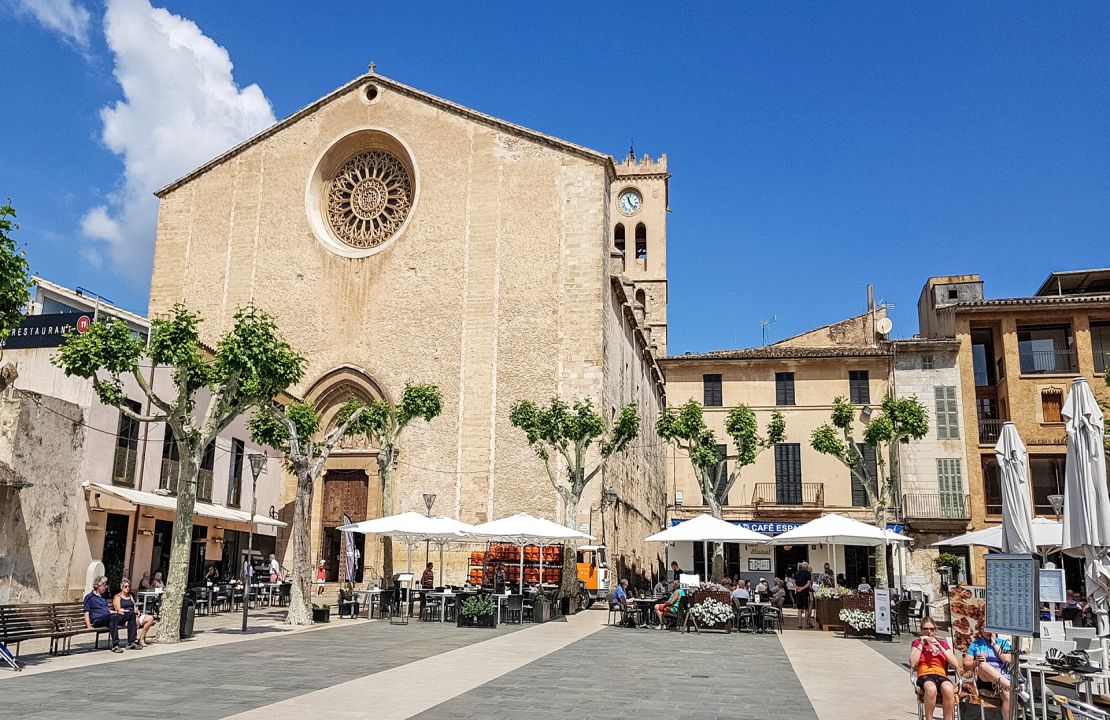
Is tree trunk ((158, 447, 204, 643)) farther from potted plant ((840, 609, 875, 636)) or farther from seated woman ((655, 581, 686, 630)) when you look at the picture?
potted plant ((840, 609, 875, 636))

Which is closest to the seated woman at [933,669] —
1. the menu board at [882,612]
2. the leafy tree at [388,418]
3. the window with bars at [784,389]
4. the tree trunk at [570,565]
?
the menu board at [882,612]

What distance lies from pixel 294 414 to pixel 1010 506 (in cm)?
1573

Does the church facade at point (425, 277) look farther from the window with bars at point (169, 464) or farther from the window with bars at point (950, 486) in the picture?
the window with bars at point (950, 486)

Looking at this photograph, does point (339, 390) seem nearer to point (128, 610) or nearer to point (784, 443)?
point (784, 443)

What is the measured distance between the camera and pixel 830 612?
64.4 feet

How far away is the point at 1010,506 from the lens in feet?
33.8

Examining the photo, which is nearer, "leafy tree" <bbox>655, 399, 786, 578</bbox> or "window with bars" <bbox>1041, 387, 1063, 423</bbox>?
"leafy tree" <bbox>655, 399, 786, 578</bbox>

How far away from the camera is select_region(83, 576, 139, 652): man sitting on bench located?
13.2 m

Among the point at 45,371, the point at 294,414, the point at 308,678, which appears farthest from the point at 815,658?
the point at 45,371

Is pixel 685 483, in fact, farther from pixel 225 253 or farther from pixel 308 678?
pixel 308 678

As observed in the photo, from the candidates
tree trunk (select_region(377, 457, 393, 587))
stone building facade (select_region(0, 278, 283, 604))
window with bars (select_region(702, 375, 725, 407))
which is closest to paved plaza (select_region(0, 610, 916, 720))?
stone building facade (select_region(0, 278, 283, 604))

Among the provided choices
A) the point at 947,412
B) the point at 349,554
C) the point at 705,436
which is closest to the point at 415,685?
the point at 705,436

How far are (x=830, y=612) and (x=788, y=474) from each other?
14741 mm

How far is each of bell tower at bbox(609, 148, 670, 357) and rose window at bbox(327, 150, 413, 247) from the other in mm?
24316
